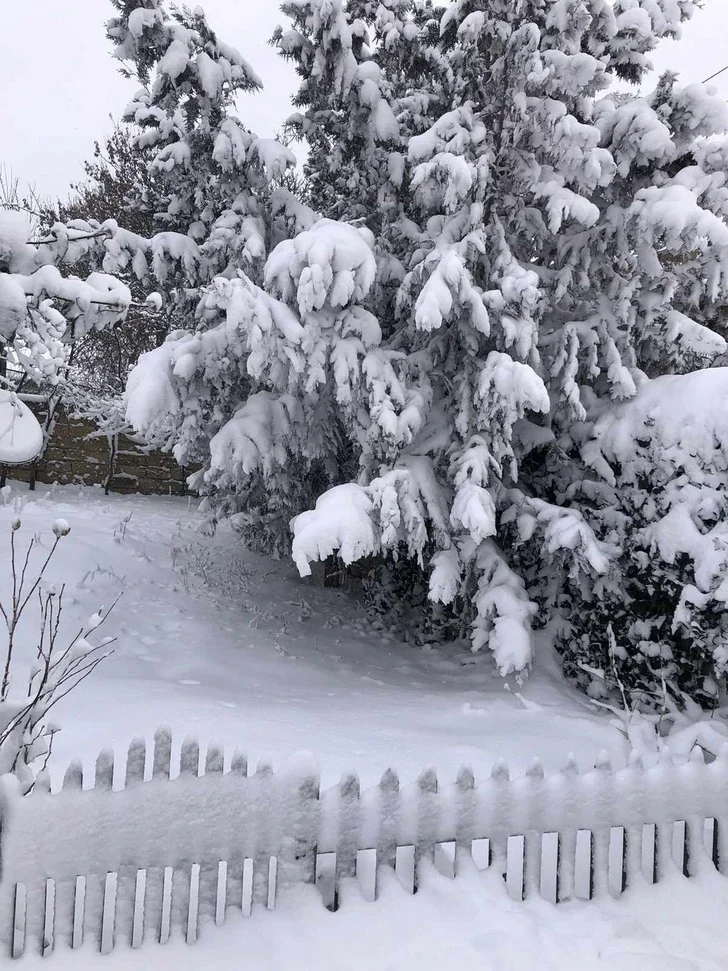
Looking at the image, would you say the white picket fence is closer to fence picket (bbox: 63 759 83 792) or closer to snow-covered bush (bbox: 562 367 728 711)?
fence picket (bbox: 63 759 83 792)

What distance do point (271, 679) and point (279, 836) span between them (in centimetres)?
337

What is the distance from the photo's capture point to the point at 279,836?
289 cm

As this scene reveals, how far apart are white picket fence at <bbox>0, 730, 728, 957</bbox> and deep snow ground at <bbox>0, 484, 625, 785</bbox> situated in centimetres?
101

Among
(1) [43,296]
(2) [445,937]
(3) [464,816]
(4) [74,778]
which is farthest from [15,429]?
(2) [445,937]

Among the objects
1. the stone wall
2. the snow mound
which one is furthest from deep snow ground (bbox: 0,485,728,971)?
the stone wall

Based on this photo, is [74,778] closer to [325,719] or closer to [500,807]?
[500,807]

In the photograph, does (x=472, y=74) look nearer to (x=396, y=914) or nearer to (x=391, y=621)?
(x=391, y=621)

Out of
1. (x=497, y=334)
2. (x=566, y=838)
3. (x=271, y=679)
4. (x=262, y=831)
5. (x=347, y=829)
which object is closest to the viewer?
(x=262, y=831)

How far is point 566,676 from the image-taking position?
6887 mm

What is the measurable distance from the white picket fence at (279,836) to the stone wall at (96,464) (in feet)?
40.8

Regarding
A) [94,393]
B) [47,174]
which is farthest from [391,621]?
[47,174]

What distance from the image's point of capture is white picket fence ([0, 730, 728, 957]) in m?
2.63

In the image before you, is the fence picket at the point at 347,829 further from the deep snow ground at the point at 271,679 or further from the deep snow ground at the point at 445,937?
the deep snow ground at the point at 271,679

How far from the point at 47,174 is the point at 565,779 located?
2108 cm
